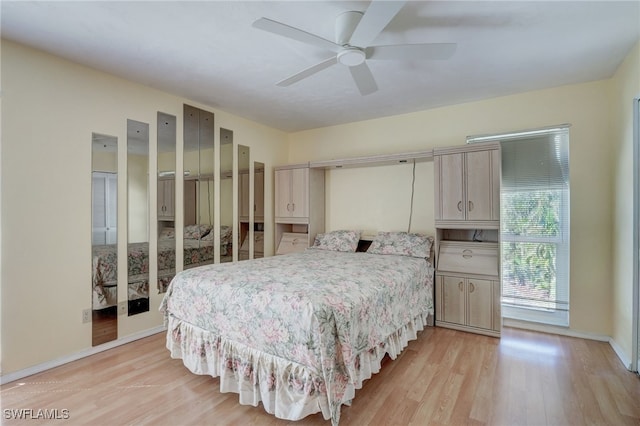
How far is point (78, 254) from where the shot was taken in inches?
107

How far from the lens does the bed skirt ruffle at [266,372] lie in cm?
172

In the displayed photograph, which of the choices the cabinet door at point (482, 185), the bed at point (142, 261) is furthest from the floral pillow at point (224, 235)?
the cabinet door at point (482, 185)

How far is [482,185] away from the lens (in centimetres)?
324

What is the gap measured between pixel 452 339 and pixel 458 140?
2301 millimetres

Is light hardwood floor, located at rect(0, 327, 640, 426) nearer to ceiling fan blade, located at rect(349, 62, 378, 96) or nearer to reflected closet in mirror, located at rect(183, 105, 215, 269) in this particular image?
reflected closet in mirror, located at rect(183, 105, 215, 269)

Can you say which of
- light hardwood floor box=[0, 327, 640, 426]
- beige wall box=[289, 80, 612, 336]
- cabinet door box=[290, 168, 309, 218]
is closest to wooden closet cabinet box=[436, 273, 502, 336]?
light hardwood floor box=[0, 327, 640, 426]

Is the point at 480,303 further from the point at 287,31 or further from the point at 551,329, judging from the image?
the point at 287,31

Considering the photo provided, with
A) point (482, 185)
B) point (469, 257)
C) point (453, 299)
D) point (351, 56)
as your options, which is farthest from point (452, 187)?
point (351, 56)

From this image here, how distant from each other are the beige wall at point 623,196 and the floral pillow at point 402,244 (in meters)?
1.64

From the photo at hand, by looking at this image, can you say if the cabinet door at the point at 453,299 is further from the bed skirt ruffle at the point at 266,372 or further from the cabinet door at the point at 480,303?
the bed skirt ruffle at the point at 266,372

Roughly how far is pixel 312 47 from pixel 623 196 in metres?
2.96

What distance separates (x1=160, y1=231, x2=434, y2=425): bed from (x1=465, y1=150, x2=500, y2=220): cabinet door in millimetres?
1016

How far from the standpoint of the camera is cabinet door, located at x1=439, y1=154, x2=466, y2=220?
132 inches

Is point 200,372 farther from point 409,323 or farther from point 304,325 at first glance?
point 409,323
